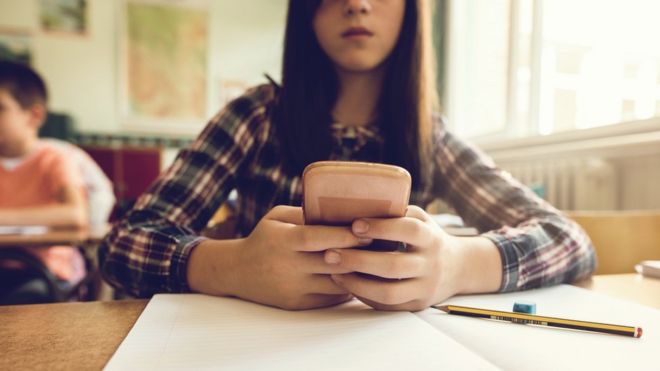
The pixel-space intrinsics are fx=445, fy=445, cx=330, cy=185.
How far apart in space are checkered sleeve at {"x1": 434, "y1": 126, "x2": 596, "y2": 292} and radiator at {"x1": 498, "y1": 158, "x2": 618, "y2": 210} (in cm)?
59

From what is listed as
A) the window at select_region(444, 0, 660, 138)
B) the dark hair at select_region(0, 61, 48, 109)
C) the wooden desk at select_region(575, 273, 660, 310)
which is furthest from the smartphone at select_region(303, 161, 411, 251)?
the dark hair at select_region(0, 61, 48, 109)

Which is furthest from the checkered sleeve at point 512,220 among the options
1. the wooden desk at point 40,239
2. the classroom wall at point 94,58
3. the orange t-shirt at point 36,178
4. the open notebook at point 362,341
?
the classroom wall at point 94,58

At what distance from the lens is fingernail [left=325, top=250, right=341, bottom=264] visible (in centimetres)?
42

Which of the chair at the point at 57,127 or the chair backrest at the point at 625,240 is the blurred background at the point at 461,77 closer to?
the chair at the point at 57,127

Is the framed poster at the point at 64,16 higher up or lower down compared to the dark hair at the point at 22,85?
higher up

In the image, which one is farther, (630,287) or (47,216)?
(47,216)

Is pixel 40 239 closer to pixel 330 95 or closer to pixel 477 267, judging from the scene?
pixel 330 95

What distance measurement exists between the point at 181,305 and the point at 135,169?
138 inches

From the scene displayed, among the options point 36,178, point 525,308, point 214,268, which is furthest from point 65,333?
point 36,178

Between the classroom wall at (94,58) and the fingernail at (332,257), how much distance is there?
3291 millimetres

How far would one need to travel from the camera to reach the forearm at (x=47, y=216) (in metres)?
1.46

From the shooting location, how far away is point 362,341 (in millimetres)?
362

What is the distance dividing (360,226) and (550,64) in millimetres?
1912

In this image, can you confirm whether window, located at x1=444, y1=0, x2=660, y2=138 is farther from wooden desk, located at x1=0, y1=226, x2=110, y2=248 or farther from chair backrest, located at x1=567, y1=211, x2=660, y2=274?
wooden desk, located at x1=0, y1=226, x2=110, y2=248
